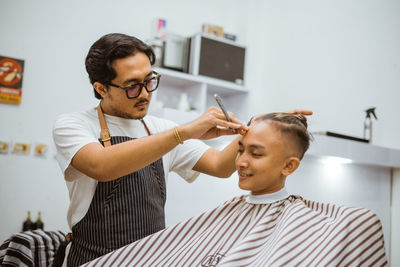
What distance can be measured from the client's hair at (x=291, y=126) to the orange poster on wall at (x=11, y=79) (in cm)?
240

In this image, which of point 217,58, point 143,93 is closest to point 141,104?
point 143,93

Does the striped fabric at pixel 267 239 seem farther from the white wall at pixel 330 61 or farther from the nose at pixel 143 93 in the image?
the white wall at pixel 330 61

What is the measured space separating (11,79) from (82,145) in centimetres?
216

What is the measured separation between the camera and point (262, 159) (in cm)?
134

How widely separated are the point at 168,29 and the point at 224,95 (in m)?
0.98

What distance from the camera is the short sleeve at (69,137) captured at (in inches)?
52.4

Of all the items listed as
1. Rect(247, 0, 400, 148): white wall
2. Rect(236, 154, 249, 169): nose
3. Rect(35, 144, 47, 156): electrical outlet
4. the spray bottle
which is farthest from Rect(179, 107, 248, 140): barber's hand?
Rect(35, 144, 47, 156): electrical outlet

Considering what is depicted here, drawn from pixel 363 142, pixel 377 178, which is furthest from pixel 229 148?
pixel 377 178

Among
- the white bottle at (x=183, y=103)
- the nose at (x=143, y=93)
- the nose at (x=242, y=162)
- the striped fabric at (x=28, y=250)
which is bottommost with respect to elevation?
the striped fabric at (x=28, y=250)

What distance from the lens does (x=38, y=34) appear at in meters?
3.25

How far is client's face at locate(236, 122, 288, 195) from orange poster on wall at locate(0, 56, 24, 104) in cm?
241

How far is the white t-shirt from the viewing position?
1357 mm

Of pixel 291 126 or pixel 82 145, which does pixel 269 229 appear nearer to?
pixel 291 126

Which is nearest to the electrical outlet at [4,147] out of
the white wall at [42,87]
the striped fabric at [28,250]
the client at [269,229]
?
the white wall at [42,87]
